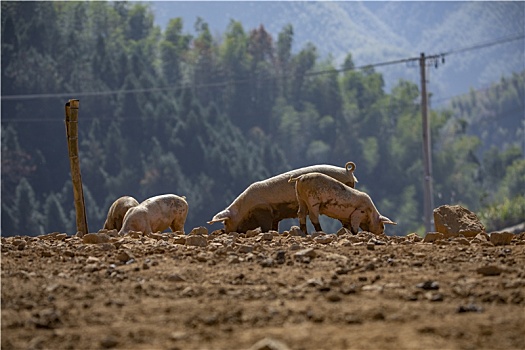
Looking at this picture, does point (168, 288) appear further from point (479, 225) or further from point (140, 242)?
point (479, 225)

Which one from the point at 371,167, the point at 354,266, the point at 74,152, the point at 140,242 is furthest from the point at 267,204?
the point at 371,167

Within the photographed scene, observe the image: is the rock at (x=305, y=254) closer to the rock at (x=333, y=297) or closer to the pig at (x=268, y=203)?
the rock at (x=333, y=297)

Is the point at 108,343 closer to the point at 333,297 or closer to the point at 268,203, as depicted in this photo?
the point at 333,297

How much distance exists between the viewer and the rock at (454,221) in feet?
37.4

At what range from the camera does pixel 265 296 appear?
6992 mm

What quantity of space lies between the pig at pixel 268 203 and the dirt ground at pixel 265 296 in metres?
4.57

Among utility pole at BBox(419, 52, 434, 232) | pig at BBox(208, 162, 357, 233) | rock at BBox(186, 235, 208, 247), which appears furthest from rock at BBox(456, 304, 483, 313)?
utility pole at BBox(419, 52, 434, 232)

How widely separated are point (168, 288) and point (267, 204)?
709 cm

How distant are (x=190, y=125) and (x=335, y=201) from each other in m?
59.3

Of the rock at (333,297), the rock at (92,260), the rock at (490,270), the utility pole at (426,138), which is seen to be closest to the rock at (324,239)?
the rock at (92,260)

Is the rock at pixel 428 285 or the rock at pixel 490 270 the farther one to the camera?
the rock at pixel 490 270

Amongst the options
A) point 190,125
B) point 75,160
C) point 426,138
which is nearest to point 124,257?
point 75,160

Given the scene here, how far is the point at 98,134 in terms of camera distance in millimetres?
69188

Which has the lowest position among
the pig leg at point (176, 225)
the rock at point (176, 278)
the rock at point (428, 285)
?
the pig leg at point (176, 225)
